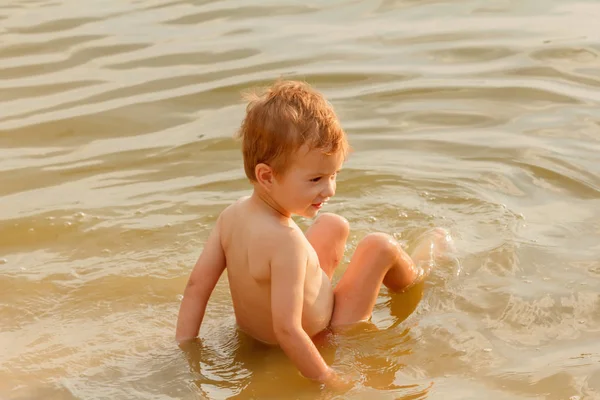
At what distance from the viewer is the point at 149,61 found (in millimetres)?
8727

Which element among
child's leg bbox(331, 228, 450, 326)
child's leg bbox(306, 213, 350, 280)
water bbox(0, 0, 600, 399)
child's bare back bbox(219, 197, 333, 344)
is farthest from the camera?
child's leg bbox(306, 213, 350, 280)

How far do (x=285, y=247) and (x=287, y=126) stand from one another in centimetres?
50

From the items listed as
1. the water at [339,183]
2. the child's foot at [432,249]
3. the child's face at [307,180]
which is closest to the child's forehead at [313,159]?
the child's face at [307,180]

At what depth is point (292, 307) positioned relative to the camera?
4.16 m

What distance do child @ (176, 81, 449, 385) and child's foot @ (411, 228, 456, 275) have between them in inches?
21.2

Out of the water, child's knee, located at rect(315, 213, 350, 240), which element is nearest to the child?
the water

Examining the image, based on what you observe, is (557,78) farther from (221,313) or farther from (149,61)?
(221,313)

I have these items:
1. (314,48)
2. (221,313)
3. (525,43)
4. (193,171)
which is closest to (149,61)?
(314,48)

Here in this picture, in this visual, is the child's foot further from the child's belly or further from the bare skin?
the child's belly

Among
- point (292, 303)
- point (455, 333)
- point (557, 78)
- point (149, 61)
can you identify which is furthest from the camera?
point (149, 61)

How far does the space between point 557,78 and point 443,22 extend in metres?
1.82

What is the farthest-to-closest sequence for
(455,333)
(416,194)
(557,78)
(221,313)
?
(557,78) < (416,194) < (221,313) < (455,333)

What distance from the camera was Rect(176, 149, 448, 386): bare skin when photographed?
13.6ft

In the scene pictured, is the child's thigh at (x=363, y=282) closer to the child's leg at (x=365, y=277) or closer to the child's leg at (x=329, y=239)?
the child's leg at (x=365, y=277)
